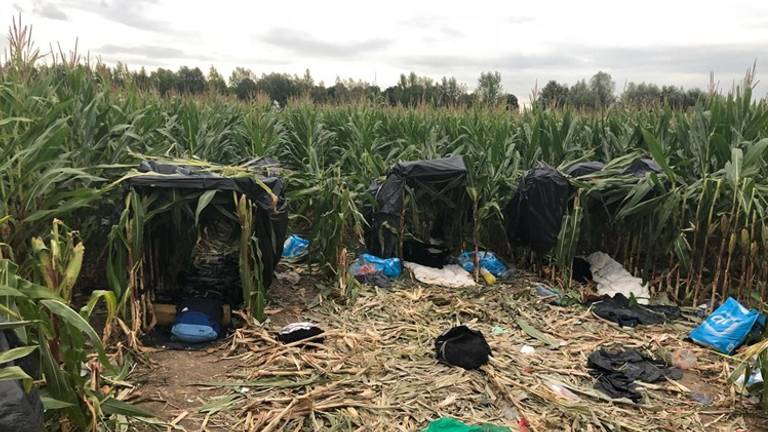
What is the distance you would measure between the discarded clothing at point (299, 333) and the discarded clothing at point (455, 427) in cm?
132

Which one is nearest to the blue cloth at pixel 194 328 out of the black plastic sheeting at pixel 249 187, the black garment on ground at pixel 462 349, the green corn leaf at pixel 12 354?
the black plastic sheeting at pixel 249 187

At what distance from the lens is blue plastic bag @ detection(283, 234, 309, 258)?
239 inches

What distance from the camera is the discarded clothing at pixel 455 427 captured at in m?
2.79

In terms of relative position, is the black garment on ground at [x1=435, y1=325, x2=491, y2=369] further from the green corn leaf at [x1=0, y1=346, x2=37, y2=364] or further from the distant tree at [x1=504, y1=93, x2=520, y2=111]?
the distant tree at [x1=504, y1=93, x2=520, y2=111]

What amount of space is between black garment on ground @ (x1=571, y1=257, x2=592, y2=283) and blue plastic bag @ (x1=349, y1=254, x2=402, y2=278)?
184cm

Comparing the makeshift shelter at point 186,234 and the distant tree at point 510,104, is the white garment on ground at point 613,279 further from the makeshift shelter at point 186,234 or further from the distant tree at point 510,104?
the distant tree at point 510,104

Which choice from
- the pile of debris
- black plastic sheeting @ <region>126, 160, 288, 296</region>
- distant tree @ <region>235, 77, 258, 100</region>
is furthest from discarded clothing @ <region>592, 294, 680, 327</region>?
distant tree @ <region>235, 77, 258, 100</region>

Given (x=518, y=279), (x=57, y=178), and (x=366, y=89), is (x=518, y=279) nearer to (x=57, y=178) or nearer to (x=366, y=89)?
(x=57, y=178)

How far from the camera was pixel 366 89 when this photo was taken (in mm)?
13133

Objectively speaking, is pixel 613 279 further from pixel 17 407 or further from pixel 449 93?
pixel 449 93

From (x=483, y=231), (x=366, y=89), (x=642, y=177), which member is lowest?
(x=483, y=231)

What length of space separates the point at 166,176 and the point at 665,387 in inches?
145

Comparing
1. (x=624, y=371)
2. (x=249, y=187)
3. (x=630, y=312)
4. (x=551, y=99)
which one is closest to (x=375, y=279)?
(x=249, y=187)

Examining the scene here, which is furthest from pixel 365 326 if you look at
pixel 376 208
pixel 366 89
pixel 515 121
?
pixel 366 89
